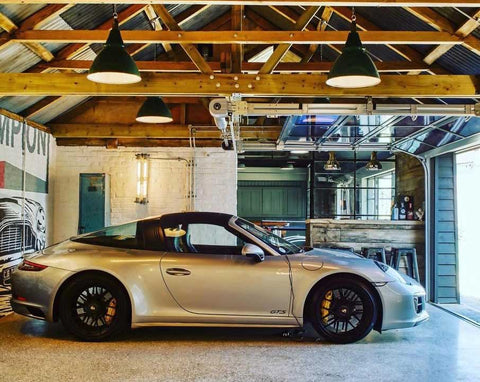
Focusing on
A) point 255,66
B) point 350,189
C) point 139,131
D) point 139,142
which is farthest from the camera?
point 350,189

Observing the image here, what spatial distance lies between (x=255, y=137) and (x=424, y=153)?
9.23 ft

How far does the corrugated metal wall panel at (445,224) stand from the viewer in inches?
296

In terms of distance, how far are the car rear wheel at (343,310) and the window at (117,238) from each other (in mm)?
1743

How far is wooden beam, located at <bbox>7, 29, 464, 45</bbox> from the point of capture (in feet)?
16.2

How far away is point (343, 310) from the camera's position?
4.41 meters

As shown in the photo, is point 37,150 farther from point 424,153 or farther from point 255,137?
point 424,153

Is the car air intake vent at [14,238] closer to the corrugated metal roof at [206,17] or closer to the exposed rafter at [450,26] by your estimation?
the corrugated metal roof at [206,17]

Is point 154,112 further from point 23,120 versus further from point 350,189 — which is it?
point 350,189

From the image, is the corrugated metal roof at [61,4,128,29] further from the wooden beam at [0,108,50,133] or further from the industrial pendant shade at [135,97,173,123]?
the wooden beam at [0,108,50,133]

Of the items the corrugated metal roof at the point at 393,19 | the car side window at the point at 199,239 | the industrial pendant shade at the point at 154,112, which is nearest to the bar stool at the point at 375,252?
the corrugated metal roof at the point at 393,19

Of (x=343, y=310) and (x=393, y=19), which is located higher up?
(x=393, y=19)

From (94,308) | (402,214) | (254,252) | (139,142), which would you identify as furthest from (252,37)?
(402,214)

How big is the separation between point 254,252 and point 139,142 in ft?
16.6

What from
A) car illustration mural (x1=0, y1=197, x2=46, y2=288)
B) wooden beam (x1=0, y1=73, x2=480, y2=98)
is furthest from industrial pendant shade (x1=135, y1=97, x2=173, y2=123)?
car illustration mural (x1=0, y1=197, x2=46, y2=288)
